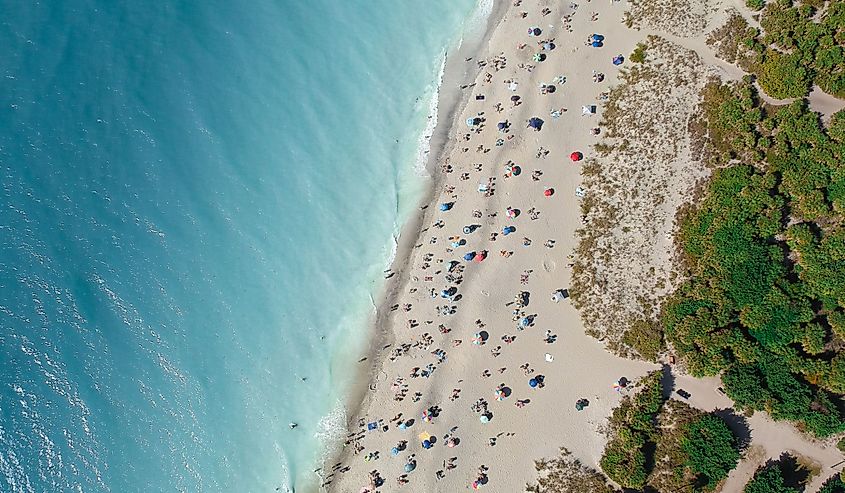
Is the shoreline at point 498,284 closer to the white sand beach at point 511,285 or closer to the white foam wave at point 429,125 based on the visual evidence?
the white sand beach at point 511,285

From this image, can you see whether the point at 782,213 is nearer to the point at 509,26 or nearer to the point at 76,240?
the point at 509,26

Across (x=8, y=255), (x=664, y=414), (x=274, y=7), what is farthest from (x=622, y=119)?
(x=8, y=255)

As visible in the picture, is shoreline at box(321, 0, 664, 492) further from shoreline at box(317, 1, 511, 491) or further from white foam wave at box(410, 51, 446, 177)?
white foam wave at box(410, 51, 446, 177)

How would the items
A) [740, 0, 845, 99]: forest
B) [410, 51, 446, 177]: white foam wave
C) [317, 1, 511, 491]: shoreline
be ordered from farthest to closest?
[410, 51, 446, 177]: white foam wave, [317, 1, 511, 491]: shoreline, [740, 0, 845, 99]: forest

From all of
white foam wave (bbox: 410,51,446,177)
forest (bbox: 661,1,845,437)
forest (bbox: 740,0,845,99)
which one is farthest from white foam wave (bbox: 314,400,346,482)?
forest (bbox: 740,0,845,99)

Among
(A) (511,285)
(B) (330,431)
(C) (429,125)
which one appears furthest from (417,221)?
(B) (330,431)

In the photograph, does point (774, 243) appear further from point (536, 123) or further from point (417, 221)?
point (417, 221)
